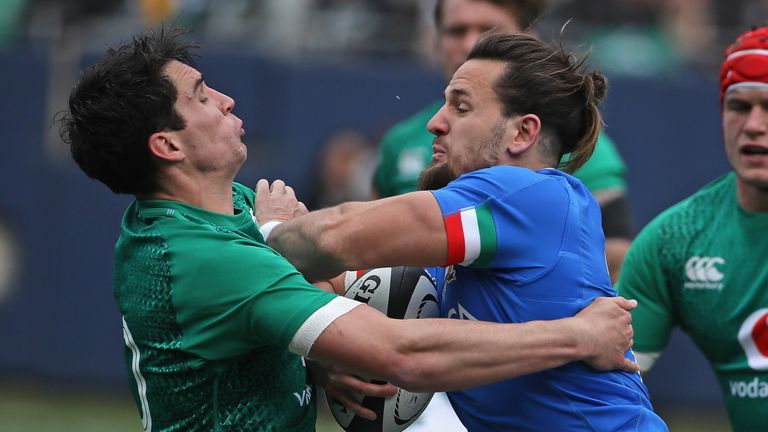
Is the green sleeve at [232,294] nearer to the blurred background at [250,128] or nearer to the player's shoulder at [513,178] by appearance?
the player's shoulder at [513,178]

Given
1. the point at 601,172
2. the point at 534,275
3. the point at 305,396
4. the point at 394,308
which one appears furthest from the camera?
the point at 601,172

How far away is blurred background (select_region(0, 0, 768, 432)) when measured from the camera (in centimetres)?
1150

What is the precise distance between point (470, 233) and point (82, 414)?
790cm

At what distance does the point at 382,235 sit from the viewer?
369 cm

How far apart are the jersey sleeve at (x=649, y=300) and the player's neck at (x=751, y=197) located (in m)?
0.39

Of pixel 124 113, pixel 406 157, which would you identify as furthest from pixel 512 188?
pixel 406 157

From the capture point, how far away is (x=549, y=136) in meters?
4.11

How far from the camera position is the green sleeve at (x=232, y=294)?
3617mm

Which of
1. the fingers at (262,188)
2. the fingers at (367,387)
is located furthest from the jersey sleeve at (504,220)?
the fingers at (262,188)

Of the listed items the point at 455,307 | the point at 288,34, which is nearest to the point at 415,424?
the point at 455,307

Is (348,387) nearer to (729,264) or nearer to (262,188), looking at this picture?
(262,188)

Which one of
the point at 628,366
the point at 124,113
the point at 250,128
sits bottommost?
→ the point at 250,128

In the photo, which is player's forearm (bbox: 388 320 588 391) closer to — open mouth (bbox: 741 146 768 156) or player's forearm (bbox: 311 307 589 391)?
player's forearm (bbox: 311 307 589 391)

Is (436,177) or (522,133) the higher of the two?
(522,133)
